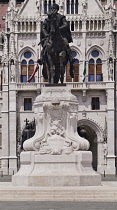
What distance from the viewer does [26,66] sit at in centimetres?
8050

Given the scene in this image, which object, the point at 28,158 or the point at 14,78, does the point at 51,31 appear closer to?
the point at 28,158

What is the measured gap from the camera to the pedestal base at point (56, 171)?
3108cm

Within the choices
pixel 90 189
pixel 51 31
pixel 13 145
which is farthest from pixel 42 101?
pixel 13 145

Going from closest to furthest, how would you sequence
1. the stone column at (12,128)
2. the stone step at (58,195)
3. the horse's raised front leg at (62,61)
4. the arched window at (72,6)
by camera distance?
the stone step at (58,195) < the horse's raised front leg at (62,61) < the stone column at (12,128) < the arched window at (72,6)

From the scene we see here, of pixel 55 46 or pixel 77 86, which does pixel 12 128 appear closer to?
pixel 77 86

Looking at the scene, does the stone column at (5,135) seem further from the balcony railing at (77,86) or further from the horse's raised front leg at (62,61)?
the horse's raised front leg at (62,61)

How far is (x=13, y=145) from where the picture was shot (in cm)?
7819

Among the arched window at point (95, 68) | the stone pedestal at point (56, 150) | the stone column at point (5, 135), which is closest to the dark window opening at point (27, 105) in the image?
the stone column at point (5, 135)

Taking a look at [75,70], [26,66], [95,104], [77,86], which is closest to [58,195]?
[77,86]

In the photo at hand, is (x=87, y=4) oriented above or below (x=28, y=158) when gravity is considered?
above

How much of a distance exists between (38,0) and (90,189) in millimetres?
54796
